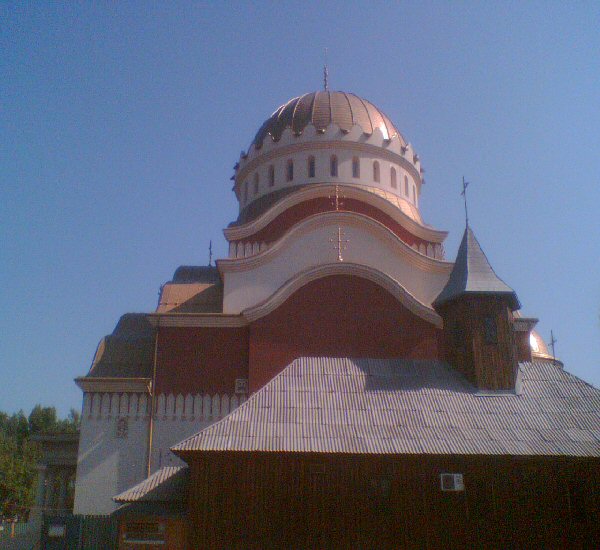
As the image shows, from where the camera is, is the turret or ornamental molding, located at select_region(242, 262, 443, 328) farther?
ornamental molding, located at select_region(242, 262, 443, 328)

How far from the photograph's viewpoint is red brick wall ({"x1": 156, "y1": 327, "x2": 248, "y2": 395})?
17047 millimetres

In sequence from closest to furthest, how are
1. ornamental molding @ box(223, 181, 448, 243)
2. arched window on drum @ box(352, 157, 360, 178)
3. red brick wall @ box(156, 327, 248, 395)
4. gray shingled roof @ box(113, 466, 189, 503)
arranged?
1. gray shingled roof @ box(113, 466, 189, 503)
2. red brick wall @ box(156, 327, 248, 395)
3. ornamental molding @ box(223, 181, 448, 243)
4. arched window on drum @ box(352, 157, 360, 178)

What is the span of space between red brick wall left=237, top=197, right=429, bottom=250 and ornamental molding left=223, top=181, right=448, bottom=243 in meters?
0.10

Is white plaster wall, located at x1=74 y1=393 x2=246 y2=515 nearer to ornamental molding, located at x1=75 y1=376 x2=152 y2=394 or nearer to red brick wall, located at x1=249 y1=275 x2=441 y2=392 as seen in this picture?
ornamental molding, located at x1=75 y1=376 x2=152 y2=394

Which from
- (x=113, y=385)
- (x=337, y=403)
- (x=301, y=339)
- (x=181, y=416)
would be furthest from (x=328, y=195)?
(x=337, y=403)

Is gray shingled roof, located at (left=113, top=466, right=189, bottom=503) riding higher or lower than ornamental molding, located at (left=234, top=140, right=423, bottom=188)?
lower

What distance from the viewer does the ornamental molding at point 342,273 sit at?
55.1ft

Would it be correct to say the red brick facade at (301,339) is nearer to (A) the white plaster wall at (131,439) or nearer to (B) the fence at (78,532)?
(A) the white plaster wall at (131,439)

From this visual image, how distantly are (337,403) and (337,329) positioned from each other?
14.1ft

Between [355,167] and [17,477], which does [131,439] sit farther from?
[17,477]

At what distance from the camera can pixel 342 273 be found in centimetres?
1697

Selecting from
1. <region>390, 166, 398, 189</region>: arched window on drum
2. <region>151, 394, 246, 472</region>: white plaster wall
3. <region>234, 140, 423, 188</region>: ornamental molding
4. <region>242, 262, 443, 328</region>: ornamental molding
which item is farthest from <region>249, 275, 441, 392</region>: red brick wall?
<region>234, 140, 423, 188</region>: ornamental molding

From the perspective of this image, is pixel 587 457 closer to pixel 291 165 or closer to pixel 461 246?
pixel 461 246

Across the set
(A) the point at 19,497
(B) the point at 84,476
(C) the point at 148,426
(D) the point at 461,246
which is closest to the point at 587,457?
(D) the point at 461,246
